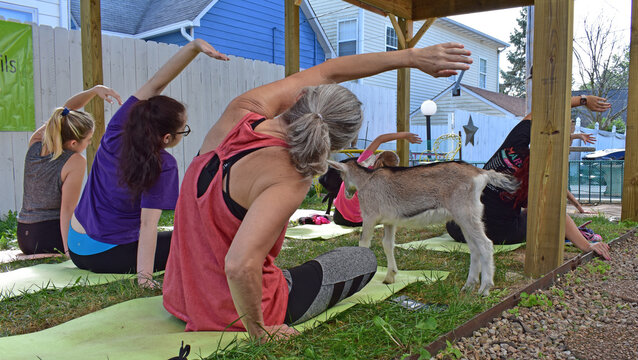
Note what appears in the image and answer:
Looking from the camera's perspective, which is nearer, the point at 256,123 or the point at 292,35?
the point at 256,123

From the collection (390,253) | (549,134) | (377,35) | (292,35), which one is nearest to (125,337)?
(390,253)

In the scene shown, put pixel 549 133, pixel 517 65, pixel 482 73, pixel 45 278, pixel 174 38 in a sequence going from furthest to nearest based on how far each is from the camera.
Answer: pixel 517 65 < pixel 482 73 < pixel 174 38 < pixel 45 278 < pixel 549 133

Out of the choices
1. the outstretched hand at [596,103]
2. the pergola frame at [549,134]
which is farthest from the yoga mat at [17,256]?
the outstretched hand at [596,103]

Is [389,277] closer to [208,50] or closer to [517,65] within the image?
[208,50]

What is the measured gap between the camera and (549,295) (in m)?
3.70

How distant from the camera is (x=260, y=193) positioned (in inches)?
82.0

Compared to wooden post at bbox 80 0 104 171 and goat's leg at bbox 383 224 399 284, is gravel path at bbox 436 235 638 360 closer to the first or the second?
goat's leg at bbox 383 224 399 284

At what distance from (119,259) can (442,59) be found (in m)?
3.18

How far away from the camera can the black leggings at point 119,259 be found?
4.11 metres

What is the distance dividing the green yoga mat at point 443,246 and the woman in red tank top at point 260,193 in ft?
9.19

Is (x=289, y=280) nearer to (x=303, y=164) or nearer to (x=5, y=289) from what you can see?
(x=303, y=164)

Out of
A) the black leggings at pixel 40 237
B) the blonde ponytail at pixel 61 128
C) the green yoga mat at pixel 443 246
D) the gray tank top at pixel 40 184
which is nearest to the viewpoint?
the blonde ponytail at pixel 61 128

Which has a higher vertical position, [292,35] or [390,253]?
[292,35]

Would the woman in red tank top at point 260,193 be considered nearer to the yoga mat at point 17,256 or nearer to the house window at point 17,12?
the yoga mat at point 17,256
